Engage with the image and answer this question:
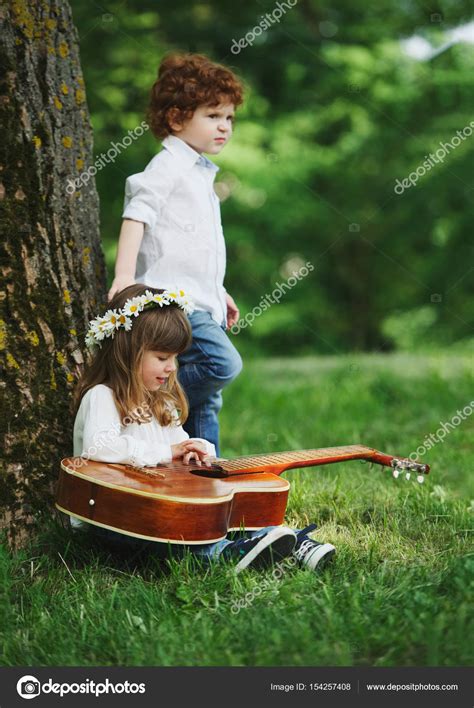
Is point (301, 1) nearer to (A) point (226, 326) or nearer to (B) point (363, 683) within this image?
(A) point (226, 326)

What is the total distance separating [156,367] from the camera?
9.53 ft

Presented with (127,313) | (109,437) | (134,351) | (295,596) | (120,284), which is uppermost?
(120,284)

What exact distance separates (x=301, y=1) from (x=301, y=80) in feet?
7.84

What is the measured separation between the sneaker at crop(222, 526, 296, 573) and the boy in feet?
2.51

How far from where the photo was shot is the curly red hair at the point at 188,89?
3312 millimetres

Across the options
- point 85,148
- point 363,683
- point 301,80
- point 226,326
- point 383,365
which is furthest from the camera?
point 301,80

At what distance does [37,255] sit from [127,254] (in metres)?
0.32

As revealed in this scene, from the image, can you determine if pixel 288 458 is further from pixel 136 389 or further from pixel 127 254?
pixel 127 254

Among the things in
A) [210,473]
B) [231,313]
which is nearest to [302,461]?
[210,473]

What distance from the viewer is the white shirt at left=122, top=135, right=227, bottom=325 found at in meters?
3.22

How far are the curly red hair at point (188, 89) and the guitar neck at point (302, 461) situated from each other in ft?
4.61

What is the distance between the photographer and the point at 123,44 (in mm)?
7957

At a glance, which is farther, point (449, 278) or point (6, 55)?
point (449, 278)

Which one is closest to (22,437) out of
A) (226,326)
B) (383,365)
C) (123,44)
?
(226,326)
